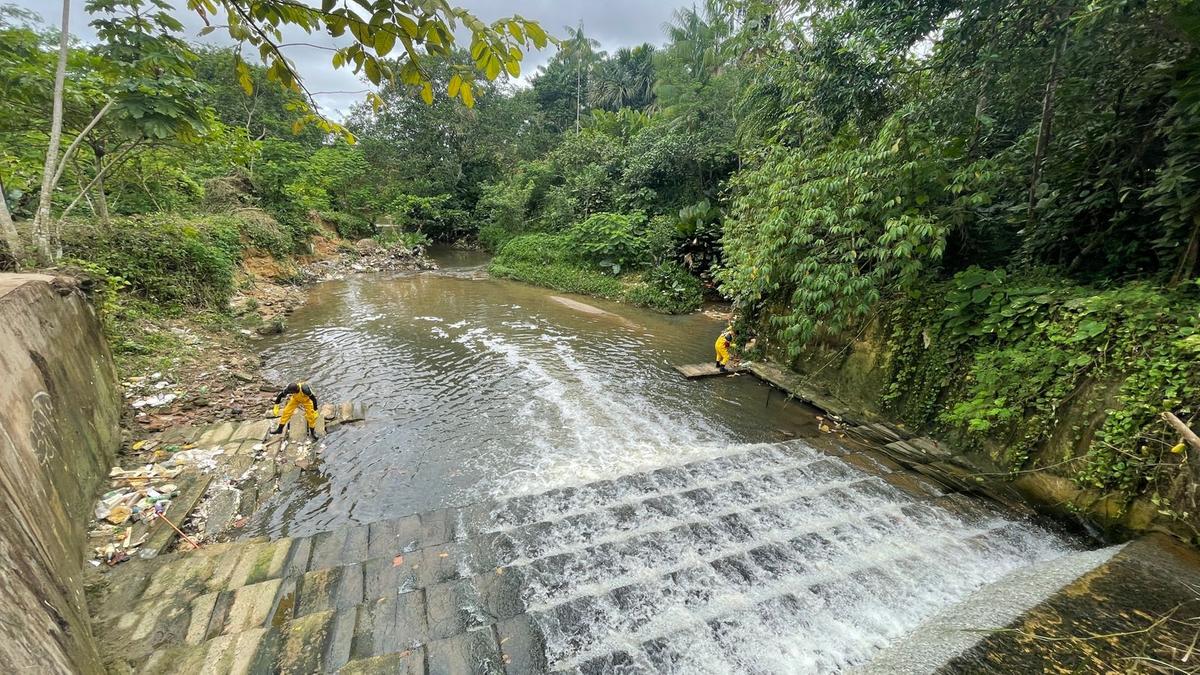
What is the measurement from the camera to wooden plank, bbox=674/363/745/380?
343 inches

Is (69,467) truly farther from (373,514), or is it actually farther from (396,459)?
(396,459)

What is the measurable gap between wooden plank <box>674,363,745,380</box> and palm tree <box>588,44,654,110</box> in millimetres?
31165

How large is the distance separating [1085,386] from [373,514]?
23.1 ft

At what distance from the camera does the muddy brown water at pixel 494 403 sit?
539 centimetres

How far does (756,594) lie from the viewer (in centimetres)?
359

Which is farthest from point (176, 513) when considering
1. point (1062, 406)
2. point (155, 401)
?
point (1062, 406)

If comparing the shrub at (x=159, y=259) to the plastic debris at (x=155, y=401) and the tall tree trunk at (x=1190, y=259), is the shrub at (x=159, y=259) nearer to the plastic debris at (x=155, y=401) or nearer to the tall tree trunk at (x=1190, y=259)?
the plastic debris at (x=155, y=401)

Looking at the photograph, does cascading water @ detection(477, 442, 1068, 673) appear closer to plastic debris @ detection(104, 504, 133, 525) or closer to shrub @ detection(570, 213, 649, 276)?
plastic debris @ detection(104, 504, 133, 525)

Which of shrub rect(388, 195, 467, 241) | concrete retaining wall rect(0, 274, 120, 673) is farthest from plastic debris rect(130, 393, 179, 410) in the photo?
shrub rect(388, 195, 467, 241)

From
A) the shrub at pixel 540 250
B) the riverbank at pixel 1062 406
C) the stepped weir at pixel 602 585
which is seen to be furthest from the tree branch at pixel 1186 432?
the shrub at pixel 540 250

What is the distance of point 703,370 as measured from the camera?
887 centimetres

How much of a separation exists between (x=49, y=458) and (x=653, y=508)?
4.76m

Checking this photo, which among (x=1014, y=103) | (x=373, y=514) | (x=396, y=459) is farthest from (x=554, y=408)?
(x=1014, y=103)

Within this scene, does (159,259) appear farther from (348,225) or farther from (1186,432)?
(348,225)
